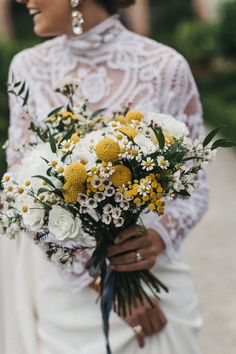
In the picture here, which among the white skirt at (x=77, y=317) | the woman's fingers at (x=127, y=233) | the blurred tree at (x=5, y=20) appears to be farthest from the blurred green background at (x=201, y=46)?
the woman's fingers at (x=127, y=233)

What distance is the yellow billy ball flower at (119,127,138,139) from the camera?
6.60 ft

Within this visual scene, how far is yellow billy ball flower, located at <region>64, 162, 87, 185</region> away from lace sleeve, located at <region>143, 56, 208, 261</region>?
771 millimetres

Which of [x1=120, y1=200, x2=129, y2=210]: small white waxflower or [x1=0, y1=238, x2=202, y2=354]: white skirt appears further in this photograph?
[x1=0, y1=238, x2=202, y2=354]: white skirt

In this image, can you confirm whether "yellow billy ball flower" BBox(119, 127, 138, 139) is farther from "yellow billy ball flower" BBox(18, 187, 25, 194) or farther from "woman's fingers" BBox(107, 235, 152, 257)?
"woman's fingers" BBox(107, 235, 152, 257)

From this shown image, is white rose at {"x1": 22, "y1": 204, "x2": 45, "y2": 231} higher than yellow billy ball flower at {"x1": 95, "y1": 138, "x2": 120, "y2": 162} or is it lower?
lower

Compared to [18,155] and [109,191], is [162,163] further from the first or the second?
[18,155]

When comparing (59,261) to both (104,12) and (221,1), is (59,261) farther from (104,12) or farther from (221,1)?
(221,1)

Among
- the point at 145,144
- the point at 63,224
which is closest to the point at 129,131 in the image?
the point at 145,144

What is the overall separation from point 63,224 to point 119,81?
913mm

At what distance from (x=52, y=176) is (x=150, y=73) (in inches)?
33.6

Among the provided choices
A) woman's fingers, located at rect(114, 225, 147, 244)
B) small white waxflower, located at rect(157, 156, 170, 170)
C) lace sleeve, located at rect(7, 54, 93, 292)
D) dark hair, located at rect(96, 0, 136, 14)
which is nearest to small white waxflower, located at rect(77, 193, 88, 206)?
small white waxflower, located at rect(157, 156, 170, 170)

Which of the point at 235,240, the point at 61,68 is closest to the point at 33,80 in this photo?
the point at 61,68

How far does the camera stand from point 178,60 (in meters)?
2.67

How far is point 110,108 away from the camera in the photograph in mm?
2670
